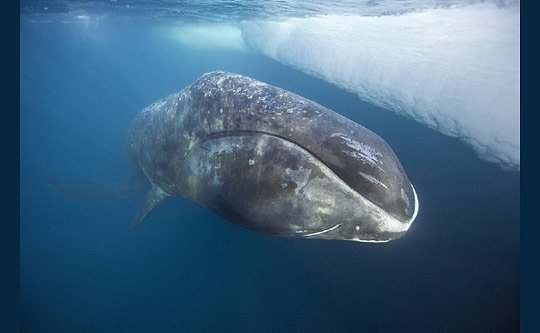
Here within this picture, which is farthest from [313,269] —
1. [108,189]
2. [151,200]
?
[108,189]

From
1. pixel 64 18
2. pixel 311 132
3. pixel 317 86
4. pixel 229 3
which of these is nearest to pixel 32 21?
pixel 64 18

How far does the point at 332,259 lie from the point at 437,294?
2.68 m

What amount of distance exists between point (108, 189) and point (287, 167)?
1148 centimetres

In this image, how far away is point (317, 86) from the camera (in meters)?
16.2

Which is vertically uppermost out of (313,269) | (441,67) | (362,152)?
(441,67)

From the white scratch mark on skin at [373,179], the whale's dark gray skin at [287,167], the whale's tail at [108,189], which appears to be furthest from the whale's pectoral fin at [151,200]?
the white scratch mark on skin at [373,179]

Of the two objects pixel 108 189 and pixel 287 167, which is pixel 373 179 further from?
pixel 108 189

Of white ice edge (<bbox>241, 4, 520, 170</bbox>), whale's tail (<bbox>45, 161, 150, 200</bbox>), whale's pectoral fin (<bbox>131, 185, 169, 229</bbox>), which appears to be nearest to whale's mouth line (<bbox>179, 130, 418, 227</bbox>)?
whale's pectoral fin (<bbox>131, 185, 169, 229</bbox>)

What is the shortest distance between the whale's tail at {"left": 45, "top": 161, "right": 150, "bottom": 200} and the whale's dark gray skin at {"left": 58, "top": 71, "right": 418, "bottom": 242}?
693 cm

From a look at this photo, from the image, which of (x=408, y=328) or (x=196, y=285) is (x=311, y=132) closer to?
(x=408, y=328)

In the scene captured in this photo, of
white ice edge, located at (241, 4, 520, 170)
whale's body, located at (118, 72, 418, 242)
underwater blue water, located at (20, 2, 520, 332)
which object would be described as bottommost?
underwater blue water, located at (20, 2, 520, 332)

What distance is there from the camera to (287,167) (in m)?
3.85

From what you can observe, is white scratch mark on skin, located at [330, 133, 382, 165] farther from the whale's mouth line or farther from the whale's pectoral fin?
the whale's pectoral fin

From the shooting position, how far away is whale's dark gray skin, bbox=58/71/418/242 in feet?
11.4
